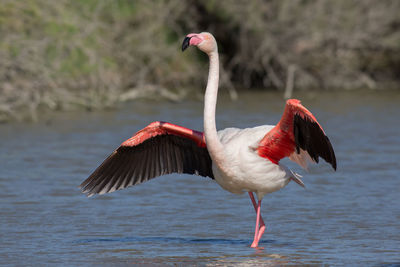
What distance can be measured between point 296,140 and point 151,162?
1.60 meters

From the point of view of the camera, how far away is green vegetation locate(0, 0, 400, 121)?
18281mm

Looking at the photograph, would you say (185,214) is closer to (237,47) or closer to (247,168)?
(247,168)

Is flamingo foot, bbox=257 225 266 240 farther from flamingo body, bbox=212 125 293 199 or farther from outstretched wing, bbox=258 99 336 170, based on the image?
outstretched wing, bbox=258 99 336 170

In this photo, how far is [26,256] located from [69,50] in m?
9.48

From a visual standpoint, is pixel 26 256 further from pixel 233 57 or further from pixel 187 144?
pixel 233 57

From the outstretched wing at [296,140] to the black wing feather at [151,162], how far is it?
909 millimetres

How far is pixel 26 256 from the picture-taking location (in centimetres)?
691

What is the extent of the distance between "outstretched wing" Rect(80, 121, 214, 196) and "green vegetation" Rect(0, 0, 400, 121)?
360 inches

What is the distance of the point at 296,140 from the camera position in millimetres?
7109

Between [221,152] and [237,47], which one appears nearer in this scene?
[221,152]

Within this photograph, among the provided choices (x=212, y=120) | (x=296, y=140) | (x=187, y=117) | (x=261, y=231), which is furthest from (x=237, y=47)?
(x=212, y=120)

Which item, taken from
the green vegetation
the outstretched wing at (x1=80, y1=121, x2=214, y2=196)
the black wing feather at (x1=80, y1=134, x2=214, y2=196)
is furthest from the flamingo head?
the green vegetation

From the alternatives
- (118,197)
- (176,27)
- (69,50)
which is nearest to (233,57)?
(176,27)

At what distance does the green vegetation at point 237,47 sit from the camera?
18281 millimetres
